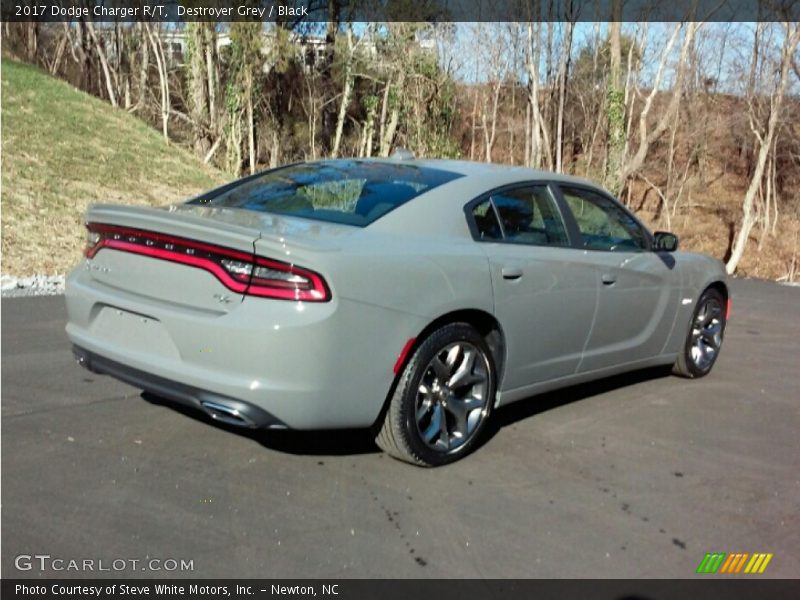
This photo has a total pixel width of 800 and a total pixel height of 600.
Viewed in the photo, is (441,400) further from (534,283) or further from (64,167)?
(64,167)

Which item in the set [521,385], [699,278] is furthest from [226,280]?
[699,278]

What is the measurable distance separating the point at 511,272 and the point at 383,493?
4.41 ft

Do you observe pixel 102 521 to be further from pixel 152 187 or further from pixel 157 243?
pixel 152 187

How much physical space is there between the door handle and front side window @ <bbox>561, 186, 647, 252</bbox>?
2.61 feet

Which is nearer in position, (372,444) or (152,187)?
(372,444)

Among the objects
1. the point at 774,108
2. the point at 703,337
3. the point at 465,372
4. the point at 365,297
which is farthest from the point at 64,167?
the point at 774,108

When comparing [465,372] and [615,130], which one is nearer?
[465,372]

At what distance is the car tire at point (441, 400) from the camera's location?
4035 millimetres

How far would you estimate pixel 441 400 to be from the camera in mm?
4238

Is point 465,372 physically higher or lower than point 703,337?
higher

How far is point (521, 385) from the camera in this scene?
15.5ft

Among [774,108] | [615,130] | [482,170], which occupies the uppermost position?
[774,108]

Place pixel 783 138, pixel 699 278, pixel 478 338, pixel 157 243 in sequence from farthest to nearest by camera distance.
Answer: pixel 783 138
pixel 699 278
pixel 478 338
pixel 157 243

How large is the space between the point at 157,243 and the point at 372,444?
1523 mm
